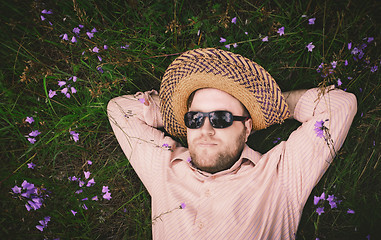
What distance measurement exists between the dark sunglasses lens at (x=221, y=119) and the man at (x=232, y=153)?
11 mm

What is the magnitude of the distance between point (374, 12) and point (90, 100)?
12.6 feet

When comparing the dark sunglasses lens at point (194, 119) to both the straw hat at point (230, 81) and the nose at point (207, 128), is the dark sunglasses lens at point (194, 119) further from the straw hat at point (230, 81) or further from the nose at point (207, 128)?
the straw hat at point (230, 81)

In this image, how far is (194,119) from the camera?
285 centimetres

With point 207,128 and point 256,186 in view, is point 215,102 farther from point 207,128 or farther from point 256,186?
point 256,186

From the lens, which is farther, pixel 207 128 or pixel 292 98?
pixel 292 98

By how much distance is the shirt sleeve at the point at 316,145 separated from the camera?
256cm

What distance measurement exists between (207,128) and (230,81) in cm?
57

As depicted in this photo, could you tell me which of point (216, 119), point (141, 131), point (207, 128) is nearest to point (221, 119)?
point (216, 119)

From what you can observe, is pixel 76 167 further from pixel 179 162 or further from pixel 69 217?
pixel 179 162

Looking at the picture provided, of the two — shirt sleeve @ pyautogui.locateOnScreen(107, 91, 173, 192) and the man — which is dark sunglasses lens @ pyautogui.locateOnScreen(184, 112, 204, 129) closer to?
the man


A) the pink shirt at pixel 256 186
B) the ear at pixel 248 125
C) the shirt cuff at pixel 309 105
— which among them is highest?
the shirt cuff at pixel 309 105

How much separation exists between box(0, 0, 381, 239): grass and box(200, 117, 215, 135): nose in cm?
101

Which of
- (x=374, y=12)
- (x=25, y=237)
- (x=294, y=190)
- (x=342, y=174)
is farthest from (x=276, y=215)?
(x=25, y=237)

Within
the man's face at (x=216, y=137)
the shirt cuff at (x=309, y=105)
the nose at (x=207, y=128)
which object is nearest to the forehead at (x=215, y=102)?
the man's face at (x=216, y=137)
